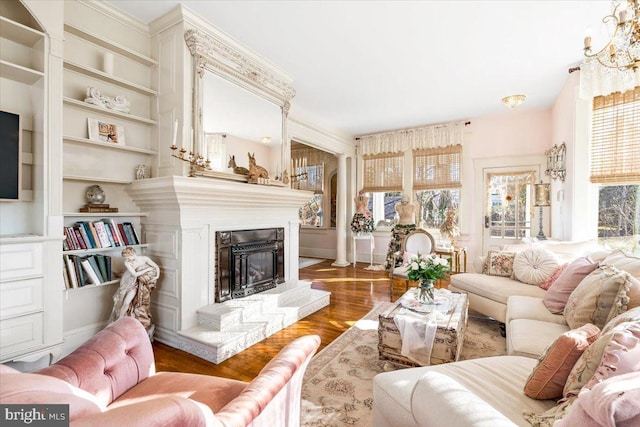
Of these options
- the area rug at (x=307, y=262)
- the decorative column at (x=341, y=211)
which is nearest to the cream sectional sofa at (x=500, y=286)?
the decorative column at (x=341, y=211)

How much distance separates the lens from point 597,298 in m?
1.73

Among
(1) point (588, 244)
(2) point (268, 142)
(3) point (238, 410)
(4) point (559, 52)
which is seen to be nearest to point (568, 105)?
(4) point (559, 52)

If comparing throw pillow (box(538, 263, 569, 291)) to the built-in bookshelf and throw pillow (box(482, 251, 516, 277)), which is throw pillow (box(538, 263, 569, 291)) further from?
the built-in bookshelf

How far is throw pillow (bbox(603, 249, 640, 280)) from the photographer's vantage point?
1871mm

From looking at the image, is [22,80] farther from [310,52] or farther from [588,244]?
[588,244]

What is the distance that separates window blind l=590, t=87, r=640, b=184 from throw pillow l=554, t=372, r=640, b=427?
3344 millimetres

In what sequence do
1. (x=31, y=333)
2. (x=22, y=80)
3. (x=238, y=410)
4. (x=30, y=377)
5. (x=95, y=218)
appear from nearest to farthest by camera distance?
(x=30, y=377), (x=238, y=410), (x=31, y=333), (x=22, y=80), (x=95, y=218)

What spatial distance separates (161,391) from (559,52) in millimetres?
4410

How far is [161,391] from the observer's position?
121cm

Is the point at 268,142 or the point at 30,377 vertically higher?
the point at 268,142

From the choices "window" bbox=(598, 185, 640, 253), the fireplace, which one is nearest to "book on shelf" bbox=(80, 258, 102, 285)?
the fireplace

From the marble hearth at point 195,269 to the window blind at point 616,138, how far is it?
371 centimetres

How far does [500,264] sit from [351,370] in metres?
2.24

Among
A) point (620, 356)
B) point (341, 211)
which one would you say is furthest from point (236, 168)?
point (341, 211)
